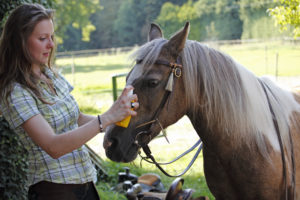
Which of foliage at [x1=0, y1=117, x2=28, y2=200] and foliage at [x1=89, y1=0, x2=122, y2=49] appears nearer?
foliage at [x1=0, y1=117, x2=28, y2=200]

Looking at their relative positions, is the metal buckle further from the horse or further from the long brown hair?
the long brown hair

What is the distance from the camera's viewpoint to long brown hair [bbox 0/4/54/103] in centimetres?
164

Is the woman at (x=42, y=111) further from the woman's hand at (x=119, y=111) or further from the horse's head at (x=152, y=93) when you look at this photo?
the horse's head at (x=152, y=93)

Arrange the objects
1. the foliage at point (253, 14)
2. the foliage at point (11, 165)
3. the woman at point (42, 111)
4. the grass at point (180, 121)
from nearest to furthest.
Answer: the woman at point (42, 111) < the foliage at point (11, 165) < the grass at point (180, 121) < the foliage at point (253, 14)

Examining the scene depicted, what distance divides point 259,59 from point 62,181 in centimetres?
1678

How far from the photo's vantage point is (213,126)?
6.37 feet

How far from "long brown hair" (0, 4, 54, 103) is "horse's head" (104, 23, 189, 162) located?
1.60 ft

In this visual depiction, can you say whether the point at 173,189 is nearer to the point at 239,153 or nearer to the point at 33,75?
the point at 239,153

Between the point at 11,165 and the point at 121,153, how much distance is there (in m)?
1.64

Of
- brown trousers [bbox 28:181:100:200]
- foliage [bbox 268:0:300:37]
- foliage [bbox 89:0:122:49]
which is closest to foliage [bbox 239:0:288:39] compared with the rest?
foliage [bbox 268:0:300:37]

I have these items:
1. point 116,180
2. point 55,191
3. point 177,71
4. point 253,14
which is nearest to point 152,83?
point 177,71

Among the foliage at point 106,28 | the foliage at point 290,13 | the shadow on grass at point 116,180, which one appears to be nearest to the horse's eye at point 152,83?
the shadow on grass at point 116,180

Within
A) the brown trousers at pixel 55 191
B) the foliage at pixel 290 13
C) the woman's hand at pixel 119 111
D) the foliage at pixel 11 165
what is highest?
the foliage at pixel 290 13

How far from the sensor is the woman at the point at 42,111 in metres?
1.57
